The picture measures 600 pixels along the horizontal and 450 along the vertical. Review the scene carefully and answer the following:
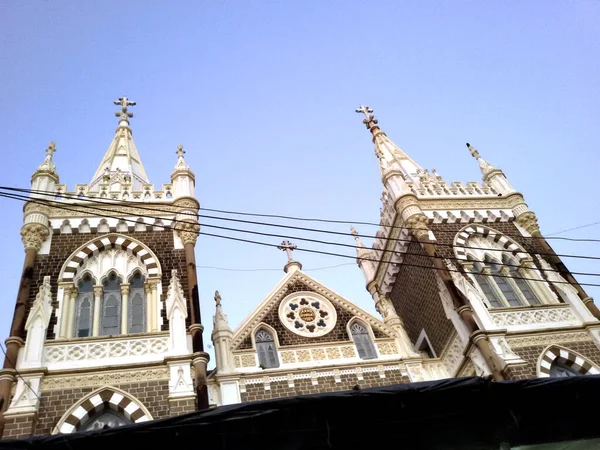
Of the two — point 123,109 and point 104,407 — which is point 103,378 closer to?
point 104,407

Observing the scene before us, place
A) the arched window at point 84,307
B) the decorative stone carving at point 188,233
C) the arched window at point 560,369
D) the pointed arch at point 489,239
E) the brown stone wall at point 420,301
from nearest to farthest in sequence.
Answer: the arched window at point 84,307 < the arched window at point 560,369 < the decorative stone carving at point 188,233 < the brown stone wall at point 420,301 < the pointed arch at point 489,239

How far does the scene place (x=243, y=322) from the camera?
18203 mm

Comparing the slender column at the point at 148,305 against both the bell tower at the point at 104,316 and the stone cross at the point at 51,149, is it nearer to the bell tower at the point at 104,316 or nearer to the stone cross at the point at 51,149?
the bell tower at the point at 104,316

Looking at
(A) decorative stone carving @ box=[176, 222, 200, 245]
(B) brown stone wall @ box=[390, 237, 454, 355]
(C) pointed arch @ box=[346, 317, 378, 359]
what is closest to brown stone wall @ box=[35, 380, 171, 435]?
(A) decorative stone carving @ box=[176, 222, 200, 245]

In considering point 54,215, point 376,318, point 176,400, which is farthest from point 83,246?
point 376,318

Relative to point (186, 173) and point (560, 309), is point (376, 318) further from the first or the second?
point (186, 173)

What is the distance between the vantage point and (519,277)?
63.3 feet

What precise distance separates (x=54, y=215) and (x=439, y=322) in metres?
12.8

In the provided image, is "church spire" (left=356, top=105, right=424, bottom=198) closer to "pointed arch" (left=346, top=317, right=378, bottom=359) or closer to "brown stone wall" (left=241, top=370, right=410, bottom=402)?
"pointed arch" (left=346, top=317, right=378, bottom=359)

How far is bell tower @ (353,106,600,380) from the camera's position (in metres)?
16.8

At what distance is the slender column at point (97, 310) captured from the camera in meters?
15.5

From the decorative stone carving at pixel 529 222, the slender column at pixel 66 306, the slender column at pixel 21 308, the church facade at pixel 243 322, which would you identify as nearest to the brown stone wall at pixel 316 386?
the church facade at pixel 243 322

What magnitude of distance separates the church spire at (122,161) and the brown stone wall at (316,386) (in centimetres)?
928

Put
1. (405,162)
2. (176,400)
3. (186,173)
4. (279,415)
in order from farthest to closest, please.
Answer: (405,162), (186,173), (176,400), (279,415)
